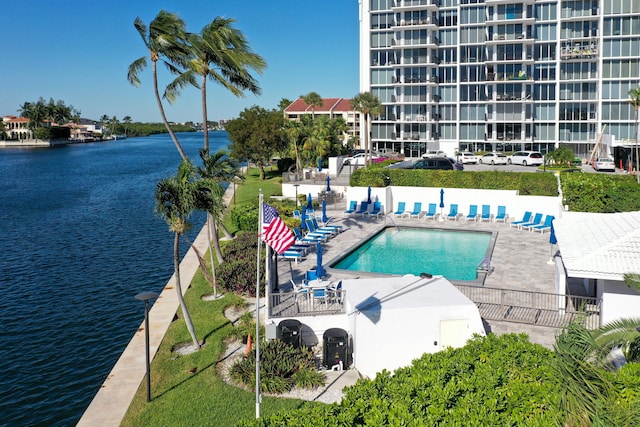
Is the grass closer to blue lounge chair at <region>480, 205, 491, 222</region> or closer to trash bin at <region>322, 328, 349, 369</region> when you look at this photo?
trash bin at <region>322, 328, 349, 369</region>

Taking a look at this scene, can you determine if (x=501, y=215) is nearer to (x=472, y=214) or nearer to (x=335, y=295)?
(x=472, y=214)

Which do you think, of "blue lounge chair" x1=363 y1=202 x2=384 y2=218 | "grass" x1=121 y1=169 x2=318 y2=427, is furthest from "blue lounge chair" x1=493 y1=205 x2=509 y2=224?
"grass" x1=121 y1=169 x2=318 y2=427

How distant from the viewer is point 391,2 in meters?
69.9

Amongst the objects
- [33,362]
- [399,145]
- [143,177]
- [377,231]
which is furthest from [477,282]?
[143,177]

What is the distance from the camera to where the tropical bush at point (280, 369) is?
13758 mm

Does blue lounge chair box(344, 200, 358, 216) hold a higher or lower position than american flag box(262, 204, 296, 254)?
lower

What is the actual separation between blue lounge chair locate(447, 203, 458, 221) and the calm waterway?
16026 mm

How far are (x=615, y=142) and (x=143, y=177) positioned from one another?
2352 inches

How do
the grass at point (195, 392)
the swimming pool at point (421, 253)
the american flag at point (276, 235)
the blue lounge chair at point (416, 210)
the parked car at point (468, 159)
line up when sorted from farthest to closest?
the parked car at point (468, 159) → the blue lounge chair at point (416, 210) → the swimming pool at point (421, 253) → the american flag at point (276, 235) → the grass at point (195, 392)

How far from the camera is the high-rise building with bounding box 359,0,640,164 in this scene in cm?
6381

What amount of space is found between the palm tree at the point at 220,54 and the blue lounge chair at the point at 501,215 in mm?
16011

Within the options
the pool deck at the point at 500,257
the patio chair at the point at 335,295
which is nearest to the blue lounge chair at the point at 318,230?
the pool deck at the point at 500,257

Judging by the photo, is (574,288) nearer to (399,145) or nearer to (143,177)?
(399,145)

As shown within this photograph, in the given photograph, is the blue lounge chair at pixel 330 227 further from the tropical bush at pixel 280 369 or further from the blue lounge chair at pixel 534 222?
the tropical bush at pixel 280 369
